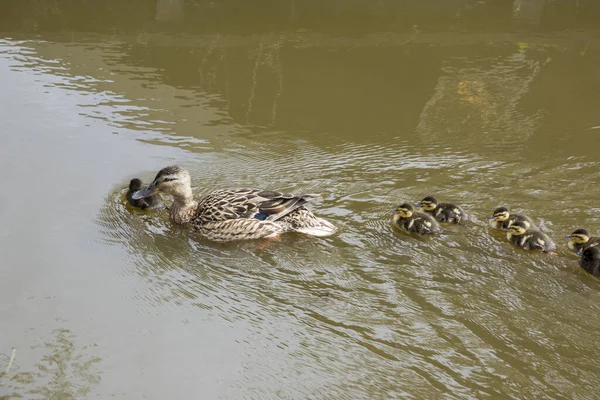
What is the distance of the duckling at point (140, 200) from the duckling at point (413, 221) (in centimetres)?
172

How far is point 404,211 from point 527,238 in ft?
2.60

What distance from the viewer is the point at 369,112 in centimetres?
651

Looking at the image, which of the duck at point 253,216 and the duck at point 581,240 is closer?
the duck at point 581,240

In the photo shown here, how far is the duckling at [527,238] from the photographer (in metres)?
4.27

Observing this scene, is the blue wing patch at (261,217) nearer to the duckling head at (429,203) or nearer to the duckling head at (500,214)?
the duckling head at (429,203)

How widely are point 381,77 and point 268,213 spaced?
334 cm

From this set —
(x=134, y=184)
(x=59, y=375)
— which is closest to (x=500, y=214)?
(x=134, y=184)

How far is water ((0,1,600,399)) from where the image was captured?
327cm

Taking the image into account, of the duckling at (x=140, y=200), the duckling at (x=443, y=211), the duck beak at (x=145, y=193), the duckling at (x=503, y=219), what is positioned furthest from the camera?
the duckling at (x=140, y=200)

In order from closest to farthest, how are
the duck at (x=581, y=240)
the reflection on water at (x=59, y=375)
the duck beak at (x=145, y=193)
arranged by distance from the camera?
the reflection on water at (x=59, y=375) < the duck at (x=581, y=240) < the duck beak at (x=145, y=193)

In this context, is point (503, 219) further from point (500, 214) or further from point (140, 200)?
point (140, 200)

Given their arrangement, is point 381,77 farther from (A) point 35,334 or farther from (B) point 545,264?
(A) point 35,334

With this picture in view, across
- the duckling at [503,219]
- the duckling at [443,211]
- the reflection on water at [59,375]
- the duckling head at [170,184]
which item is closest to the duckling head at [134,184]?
the duckling head at [170,184]

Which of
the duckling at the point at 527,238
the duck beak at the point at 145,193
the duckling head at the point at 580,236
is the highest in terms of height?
the duckling head at the point at 580,236
